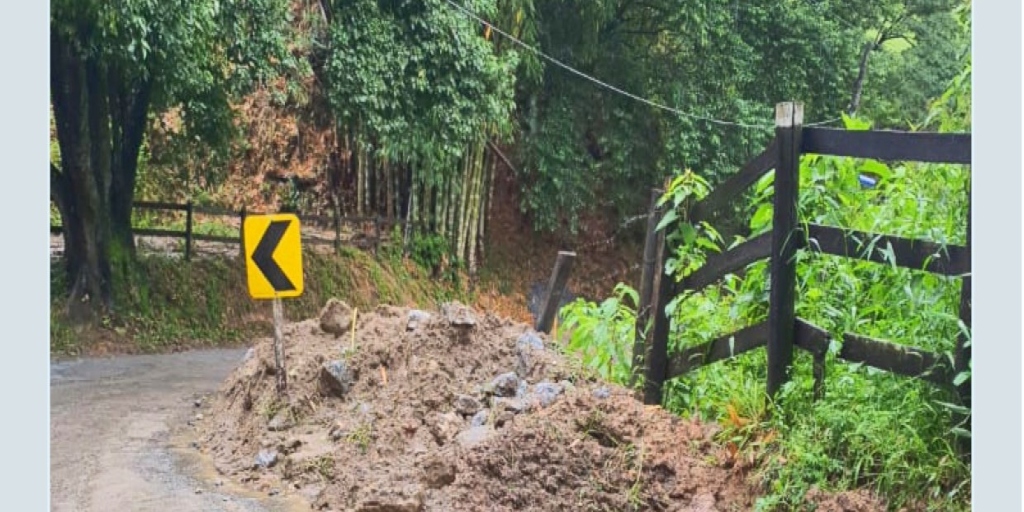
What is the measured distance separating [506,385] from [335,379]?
1338mm

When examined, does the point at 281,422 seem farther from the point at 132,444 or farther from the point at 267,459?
the point at 132,444

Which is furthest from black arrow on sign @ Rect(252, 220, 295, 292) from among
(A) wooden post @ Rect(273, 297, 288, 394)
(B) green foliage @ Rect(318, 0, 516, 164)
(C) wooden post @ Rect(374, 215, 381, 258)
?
(C) wooden post @ Rect(374, 215, 381, 258)

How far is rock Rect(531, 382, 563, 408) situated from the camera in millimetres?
4852

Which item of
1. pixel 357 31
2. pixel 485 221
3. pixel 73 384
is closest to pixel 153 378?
pixel 73 384

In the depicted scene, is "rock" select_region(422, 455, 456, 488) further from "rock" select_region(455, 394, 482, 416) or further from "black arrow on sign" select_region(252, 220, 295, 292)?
"black arrow on sign" select_region(252, 220, 295, 292)

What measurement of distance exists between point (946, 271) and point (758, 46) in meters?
16.2

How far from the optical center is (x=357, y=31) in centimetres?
1259

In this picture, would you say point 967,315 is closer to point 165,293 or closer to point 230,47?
point 230,47

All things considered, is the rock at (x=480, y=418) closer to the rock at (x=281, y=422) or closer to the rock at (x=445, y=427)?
the rock at (x=445, y=427)

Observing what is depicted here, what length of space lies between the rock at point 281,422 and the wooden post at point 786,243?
322cm

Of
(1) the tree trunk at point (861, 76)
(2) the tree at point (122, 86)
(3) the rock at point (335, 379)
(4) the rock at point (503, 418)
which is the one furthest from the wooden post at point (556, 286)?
(1) the tree trunk at point (861, 76)

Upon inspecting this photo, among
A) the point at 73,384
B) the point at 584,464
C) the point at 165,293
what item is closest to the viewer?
the point at 584,464

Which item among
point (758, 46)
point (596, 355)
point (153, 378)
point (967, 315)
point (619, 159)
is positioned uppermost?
point (758, 46)

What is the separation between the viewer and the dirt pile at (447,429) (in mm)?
4047
